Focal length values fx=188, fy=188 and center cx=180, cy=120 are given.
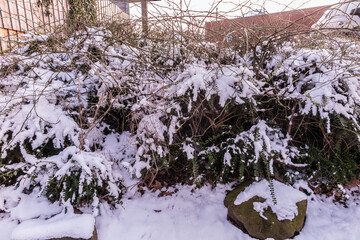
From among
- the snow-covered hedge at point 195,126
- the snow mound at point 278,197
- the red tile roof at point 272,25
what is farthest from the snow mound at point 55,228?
the red tile roof at point 272,25

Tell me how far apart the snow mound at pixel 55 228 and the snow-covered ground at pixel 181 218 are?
0.12 ft

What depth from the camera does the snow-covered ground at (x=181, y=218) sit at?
177 cm

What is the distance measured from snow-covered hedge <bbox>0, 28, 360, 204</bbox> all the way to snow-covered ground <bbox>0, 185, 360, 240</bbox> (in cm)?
21

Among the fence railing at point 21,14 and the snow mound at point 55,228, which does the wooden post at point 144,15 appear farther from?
the snow mound at point 55,228

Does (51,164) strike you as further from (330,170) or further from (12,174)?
(330,170)

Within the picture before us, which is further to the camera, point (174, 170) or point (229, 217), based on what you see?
point (174, 170)

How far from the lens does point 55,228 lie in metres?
1.63

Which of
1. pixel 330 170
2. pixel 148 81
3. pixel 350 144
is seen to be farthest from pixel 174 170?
pixel 350 144

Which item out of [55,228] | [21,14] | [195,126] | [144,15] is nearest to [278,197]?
[195,126]

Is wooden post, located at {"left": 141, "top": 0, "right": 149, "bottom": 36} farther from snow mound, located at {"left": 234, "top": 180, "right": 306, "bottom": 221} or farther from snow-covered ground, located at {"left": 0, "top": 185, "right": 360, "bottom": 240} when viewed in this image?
snow mound, located at {"left": 234, "top": 180, "right": 306, "bottom": 221}

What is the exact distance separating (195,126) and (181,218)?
1002mm

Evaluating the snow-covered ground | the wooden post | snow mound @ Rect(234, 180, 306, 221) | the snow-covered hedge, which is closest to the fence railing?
the wooden post

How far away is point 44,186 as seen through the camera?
1816mm

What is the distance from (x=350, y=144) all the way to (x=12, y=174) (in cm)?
357
